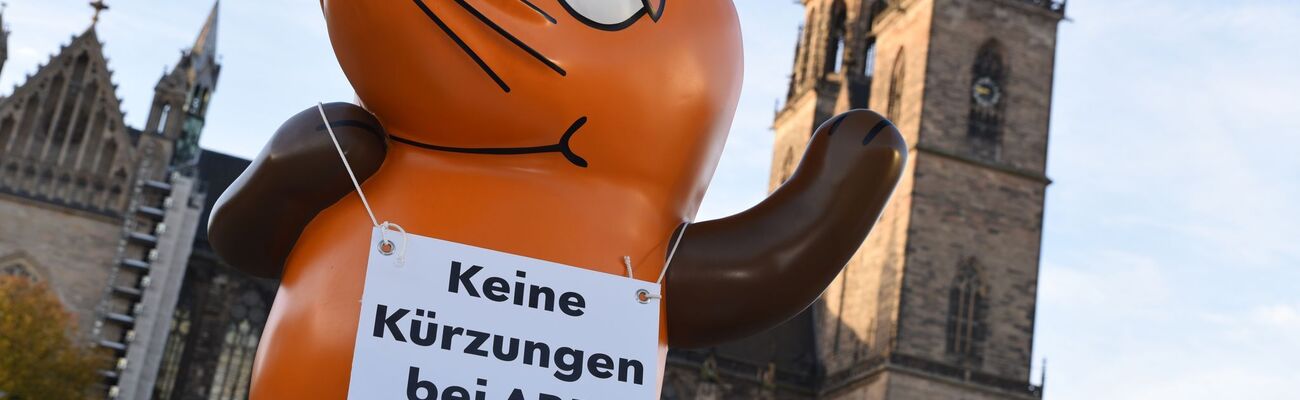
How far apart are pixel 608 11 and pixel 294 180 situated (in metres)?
0.77

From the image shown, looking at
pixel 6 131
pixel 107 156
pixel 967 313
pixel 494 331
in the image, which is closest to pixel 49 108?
pixel 6 131

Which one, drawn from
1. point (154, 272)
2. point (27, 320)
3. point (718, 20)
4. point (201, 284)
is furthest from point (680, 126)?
point (201, 284)

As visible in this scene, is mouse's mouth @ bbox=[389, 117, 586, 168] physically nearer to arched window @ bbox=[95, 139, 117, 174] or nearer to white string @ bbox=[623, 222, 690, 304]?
white string @ bbox=[623, 222, 690, 304]

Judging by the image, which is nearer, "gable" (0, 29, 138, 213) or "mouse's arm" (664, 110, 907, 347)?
"mouse's arm" (664, 110, 907, 347)

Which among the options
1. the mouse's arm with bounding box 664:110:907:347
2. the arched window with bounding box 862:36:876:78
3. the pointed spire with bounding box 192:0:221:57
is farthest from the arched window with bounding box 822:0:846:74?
the mouse's arm with bounding box 664:110:907:347

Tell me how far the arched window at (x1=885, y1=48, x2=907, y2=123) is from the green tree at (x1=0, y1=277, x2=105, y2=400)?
15.7 metres

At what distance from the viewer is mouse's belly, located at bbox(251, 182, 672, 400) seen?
112 inches

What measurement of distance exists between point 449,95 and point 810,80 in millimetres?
32602

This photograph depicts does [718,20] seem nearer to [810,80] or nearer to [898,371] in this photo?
[898,371]

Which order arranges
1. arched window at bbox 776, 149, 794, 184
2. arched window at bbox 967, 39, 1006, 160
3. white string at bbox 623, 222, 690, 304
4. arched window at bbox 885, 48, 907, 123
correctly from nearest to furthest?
white string at bbox 623, 222, 690, 304 → arched window at bbox 967, 39, 1006, 160 → arched window at bbox 885, 48, 907, 123 → arched window at bbox 776, 149, 794, 184

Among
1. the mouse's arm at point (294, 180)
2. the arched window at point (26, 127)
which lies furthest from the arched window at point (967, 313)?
the mouse's arm at point (294, 180)

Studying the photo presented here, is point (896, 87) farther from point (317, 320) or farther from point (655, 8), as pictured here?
point (317, 320)

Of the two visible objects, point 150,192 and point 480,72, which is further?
point 150,192

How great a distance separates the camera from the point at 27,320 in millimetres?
21219
